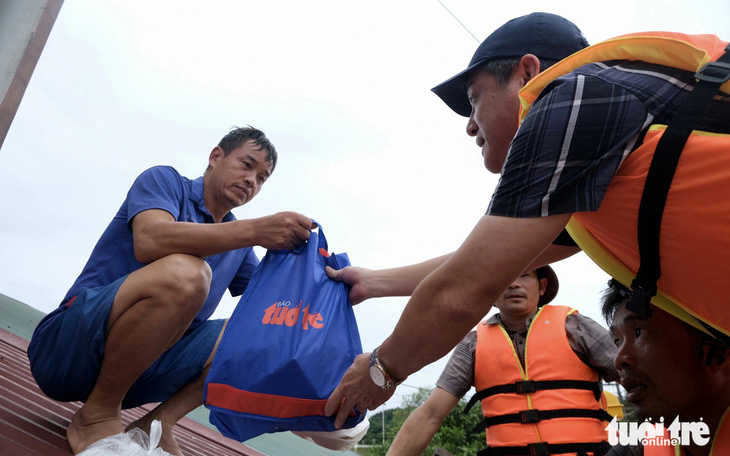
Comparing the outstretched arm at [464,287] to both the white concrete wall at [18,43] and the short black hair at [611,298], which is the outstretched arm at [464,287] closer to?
the short black hair at [611,298]

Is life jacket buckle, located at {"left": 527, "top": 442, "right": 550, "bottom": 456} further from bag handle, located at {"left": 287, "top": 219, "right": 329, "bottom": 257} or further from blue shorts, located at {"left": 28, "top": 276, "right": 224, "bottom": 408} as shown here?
blue shorts, located at {"left": 28, "top": 276, "right": 224, "bottom": 408}

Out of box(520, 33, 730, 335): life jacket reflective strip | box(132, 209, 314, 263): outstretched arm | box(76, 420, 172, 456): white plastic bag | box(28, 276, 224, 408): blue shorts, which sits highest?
box(520, 33, 730, 335): life jacket reflective strip

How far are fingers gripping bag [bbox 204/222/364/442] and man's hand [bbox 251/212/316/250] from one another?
156 millimetres

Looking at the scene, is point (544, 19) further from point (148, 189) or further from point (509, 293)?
point (509, 293)

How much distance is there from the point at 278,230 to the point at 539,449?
1.82 meters

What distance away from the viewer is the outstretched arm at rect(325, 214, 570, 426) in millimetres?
1308

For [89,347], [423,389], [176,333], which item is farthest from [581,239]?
[423,389]

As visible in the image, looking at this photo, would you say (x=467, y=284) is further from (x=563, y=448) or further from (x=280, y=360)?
(x=563, y=448)

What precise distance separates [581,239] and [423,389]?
648 inches

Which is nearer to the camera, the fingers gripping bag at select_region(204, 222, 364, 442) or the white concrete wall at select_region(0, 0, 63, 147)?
the fingers gripping bag at select_region(204, 222, 364, 442)

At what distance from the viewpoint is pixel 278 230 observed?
2336 mm

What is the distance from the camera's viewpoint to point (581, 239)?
1581 mm

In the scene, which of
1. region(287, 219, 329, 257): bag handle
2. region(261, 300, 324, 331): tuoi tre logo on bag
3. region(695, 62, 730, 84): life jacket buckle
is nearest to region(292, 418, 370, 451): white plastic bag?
region(261, 300, 324, 331): tuoi tre logo on bag

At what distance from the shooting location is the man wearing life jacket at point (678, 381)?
4.72ft
